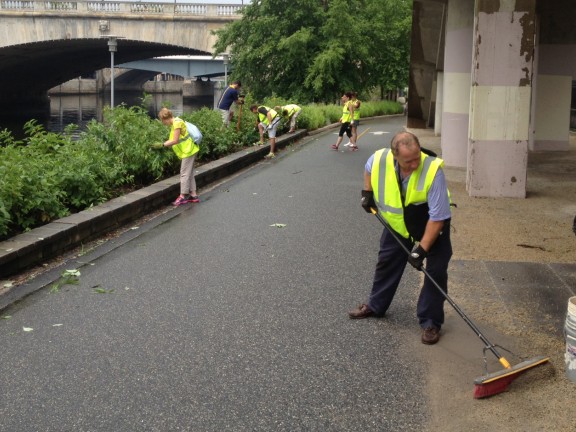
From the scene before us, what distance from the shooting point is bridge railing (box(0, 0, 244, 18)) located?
5316 centimetres

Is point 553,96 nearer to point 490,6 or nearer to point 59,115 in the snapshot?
point 490,6

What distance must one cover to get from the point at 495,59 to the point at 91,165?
6437 mm

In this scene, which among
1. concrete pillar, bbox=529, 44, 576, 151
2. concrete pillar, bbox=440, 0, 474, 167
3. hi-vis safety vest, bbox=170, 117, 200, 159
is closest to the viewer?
hi-vis safety vest, bbox=170, 117, 200, 159

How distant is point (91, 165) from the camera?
10.6 metres

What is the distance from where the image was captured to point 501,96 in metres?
12.4

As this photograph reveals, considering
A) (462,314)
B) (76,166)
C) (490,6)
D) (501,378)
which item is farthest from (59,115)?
(501,378)

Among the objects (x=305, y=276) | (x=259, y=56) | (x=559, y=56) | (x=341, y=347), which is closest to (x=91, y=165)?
(x=305, y=276)

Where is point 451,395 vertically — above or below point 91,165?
below

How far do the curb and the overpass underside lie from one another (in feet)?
16.2

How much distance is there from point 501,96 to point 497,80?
0.26 meters

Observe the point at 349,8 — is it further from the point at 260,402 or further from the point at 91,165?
the point at 260,402

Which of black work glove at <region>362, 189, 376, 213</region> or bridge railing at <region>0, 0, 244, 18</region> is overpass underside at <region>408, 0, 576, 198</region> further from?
bridge railing at <region>0, 0, 244, 18</region>

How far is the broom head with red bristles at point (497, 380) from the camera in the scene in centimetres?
465

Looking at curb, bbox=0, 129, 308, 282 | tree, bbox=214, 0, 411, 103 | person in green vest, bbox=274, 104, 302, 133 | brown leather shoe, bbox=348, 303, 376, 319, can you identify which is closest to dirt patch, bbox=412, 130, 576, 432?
brown leather shoe, bbox=348, 303, 376, 319
